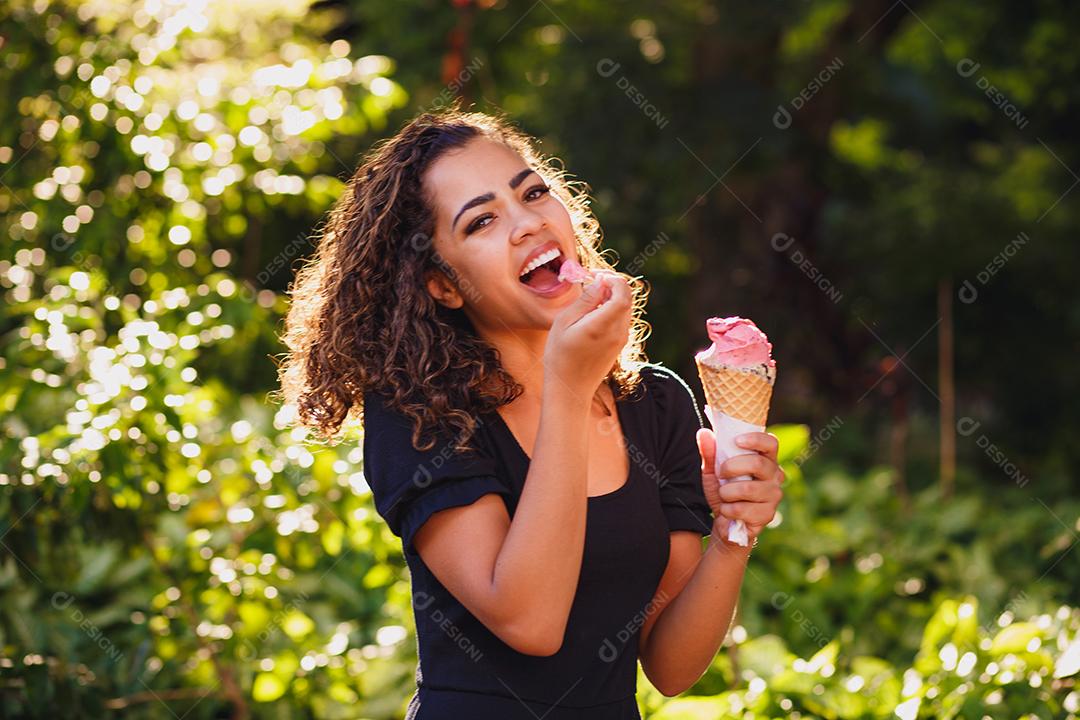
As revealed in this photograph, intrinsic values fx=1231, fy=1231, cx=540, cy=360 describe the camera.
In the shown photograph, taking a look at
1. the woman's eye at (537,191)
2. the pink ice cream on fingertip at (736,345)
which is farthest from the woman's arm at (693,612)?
the woman's eye at (537,191)

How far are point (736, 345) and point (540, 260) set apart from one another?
370 mm

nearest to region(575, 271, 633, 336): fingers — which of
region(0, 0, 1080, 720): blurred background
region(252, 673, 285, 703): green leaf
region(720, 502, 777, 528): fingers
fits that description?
region(720, 502, 777, 528): fingers

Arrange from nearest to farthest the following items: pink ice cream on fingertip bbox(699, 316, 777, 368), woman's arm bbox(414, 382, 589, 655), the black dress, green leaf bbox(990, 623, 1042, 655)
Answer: woman's arm bbox(414, 382, 589, 655)
the black dress
pink ice cream on fingertip bbox(699, 316, 777, 368)
green leaf bbox(990, 623, 1042, 655)

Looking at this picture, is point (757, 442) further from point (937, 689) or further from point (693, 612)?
point (937, 689)

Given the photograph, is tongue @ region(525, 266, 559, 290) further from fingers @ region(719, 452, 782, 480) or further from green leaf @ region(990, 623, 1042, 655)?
green leaf @ region(990, 623, 1042, 655)

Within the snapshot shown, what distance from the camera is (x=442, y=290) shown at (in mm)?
2033

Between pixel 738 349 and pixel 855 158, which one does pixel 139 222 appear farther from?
pixel 855 158

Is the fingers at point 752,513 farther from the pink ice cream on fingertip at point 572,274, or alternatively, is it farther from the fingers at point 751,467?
the pink ice cream on fingertip at point 572,274

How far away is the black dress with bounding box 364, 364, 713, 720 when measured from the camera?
5.90 ft

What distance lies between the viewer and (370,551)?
3766mm

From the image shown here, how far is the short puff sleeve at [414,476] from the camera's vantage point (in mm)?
1770

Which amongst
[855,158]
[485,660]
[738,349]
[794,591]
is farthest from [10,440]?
[855,158]

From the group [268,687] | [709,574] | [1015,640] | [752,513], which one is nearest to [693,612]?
[709,574]

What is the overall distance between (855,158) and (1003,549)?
24.8 ft
